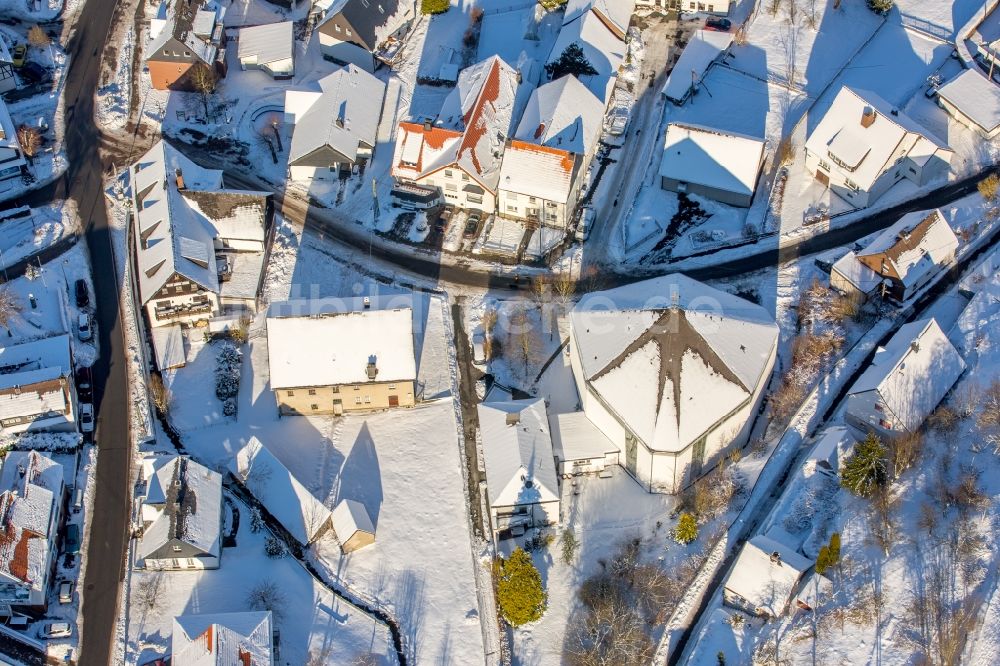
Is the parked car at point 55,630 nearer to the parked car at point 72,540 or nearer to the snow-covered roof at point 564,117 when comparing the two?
the parked car at point 72,540

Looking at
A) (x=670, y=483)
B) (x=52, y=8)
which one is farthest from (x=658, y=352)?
(x=52, y=8)

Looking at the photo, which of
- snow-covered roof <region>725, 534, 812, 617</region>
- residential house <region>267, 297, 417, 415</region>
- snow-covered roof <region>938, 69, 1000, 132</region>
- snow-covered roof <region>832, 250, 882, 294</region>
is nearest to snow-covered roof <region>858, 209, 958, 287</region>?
snow-covered roof <region>832, 250, 882, 294</region>

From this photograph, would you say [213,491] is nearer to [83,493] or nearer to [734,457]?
[83,493]

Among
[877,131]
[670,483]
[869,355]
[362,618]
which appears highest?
[877,131]

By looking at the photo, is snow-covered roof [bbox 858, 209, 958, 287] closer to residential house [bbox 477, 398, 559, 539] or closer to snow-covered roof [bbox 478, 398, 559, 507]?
snow-covered roof [bbox 478, 398, 559, 507]

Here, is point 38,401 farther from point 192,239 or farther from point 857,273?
point 857,273

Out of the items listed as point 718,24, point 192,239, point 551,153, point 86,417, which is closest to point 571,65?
point 551,153
